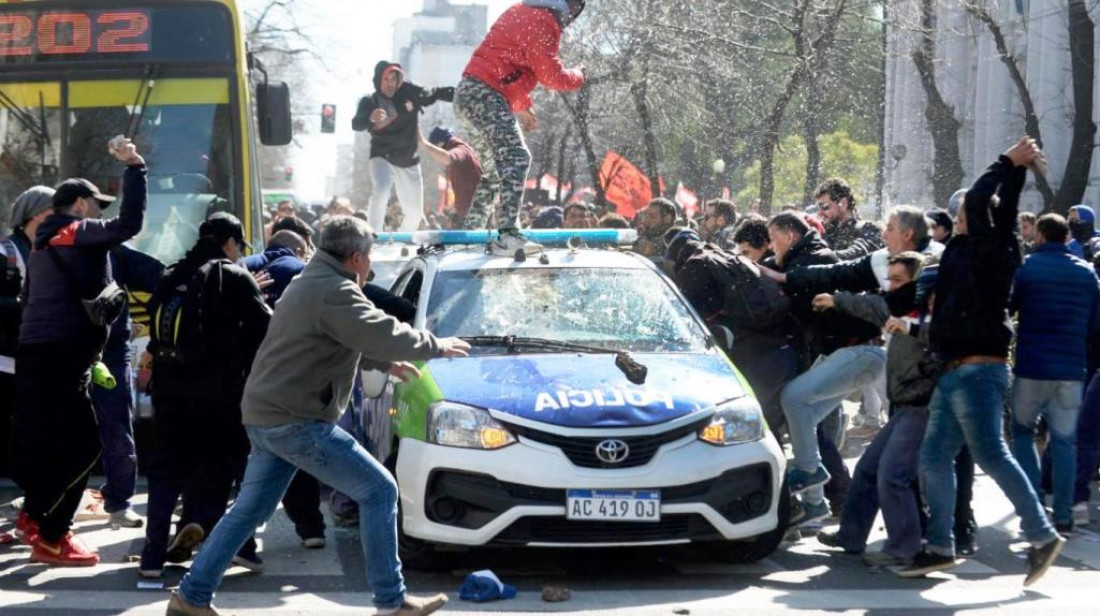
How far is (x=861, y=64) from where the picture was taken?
95.6ft

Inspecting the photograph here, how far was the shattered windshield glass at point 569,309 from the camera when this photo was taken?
8.95 m

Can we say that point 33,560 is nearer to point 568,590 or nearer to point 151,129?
point 568,590

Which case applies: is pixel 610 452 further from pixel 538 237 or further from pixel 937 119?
pixel 937 119

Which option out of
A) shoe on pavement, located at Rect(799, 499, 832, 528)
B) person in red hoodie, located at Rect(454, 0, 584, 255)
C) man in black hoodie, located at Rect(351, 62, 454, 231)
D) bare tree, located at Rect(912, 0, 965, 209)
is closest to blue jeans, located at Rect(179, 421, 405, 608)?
shoe on pavement, located at Rect(799, 499, 832, 528)

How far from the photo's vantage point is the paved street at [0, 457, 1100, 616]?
759 centimetres

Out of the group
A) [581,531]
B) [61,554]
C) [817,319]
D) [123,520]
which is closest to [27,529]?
[61,554]

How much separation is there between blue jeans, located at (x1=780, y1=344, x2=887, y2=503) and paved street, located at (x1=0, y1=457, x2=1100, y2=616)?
0.55 metres

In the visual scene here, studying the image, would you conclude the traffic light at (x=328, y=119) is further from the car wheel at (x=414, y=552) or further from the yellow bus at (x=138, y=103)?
the car wheel at (x=414, y=552)

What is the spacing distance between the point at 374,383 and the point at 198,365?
1.40 m

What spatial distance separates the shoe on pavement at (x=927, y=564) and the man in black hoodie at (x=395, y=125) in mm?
8189

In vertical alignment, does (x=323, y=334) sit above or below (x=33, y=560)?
above

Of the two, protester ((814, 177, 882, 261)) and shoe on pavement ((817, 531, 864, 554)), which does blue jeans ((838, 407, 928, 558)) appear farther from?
protester ((814, 177, 882, 261))

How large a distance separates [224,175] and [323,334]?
594 centimetres

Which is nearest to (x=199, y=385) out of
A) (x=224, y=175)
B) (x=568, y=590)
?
(x=568, y=590)
